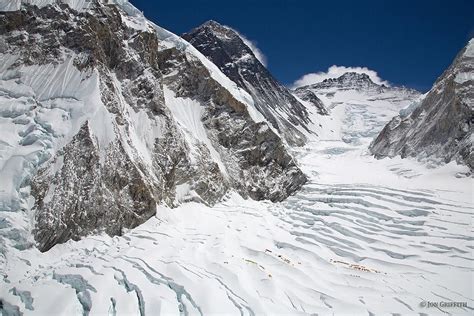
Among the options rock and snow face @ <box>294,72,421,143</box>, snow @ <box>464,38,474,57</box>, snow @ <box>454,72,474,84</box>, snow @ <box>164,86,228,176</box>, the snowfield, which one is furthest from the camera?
rock and snow face @ <box>294,72,421,143</box>

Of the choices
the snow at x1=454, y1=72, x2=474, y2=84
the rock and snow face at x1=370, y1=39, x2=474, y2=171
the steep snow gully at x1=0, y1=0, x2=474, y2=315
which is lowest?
the steep snow gully at x1=0, y1=0, x2=474, y2=315

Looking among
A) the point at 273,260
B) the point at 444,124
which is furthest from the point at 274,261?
the point at 444,124

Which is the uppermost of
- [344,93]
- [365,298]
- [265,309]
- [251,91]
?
[344,93]

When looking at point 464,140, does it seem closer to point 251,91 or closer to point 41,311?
point 41,311

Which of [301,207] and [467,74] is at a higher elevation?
[467,74]

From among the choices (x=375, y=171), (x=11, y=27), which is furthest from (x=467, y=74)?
(x=11, y=27)

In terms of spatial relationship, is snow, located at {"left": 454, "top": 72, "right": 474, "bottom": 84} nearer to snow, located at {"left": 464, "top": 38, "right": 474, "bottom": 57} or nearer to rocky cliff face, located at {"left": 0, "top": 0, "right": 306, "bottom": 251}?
snow, located at {"left": 464, "top": 38, "right": 474, "bottom": 57}

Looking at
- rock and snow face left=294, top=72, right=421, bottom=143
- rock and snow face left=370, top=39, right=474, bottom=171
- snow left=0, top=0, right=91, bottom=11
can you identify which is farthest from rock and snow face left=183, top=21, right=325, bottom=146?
snow left=0, top=0, right=91, bottom=11

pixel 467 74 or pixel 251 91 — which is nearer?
pixel 467 74
